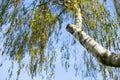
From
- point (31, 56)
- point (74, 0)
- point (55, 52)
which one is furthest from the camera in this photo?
point (55, 52)

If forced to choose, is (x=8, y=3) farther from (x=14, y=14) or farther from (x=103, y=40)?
(x=103, y=40)

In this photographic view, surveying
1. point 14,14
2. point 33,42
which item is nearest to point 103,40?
point 33,42

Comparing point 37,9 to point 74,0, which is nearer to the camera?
point 74,0

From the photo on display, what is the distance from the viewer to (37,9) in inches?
301

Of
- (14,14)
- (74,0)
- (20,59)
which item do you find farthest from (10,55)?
(74,0)

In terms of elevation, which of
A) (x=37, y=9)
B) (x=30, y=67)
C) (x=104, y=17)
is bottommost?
(x=30, y=67)

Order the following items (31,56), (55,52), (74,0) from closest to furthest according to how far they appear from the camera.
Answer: (74,0)
(31,56)
(55,52)

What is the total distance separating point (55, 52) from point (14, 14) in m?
1.49

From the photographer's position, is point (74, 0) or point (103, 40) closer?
point (74, 0)

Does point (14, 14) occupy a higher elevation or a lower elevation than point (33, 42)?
higher

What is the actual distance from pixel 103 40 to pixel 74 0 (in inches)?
56.9

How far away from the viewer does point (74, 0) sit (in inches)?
273

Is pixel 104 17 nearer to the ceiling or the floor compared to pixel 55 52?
nearer to the ceiling

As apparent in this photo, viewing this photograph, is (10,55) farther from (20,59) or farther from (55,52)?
(55,52)
